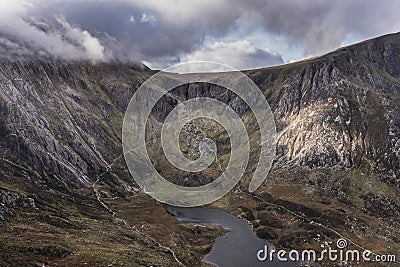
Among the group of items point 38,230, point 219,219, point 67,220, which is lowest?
point 38,230

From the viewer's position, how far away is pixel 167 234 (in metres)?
156

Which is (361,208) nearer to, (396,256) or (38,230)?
(396,256)

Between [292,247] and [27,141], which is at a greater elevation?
[27,141]

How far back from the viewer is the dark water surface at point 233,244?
130m

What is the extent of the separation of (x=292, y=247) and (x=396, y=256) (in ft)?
120

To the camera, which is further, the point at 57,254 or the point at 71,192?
the point at 71,192

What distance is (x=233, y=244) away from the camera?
152125 millimetres

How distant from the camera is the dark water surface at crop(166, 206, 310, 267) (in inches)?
5128

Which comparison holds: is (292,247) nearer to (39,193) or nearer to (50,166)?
(39,193)

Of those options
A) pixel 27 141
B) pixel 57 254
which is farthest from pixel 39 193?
pixel 57 254

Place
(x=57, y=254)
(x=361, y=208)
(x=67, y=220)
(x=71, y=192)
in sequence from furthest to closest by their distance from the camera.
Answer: (x=361, y=208), (x=71, y=192), (x=67, y=220), (x=57, y=254)

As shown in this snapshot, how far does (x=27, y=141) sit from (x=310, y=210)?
144 meters

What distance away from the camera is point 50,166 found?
190875mm

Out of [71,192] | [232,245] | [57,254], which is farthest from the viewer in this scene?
[71,192]
